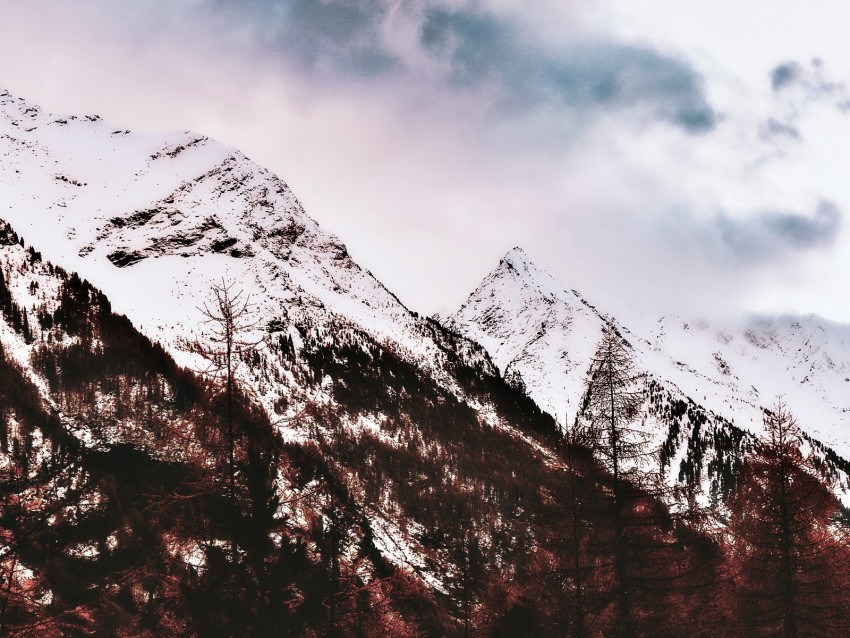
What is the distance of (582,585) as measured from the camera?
19.2 meters

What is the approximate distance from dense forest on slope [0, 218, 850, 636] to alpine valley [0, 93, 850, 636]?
143 millimetres

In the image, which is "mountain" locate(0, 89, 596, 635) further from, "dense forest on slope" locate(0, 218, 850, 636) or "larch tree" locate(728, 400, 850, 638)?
"larch tree" locate(728, 400, 850, 638)

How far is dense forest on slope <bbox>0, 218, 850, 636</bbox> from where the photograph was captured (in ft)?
44.1

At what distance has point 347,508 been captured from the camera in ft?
226

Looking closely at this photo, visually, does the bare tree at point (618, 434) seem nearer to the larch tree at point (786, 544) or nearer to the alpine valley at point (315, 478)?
the alpine valley at point (315, 478)

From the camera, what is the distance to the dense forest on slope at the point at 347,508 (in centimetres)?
1343

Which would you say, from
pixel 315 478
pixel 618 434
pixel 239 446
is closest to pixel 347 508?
pixel 315 478

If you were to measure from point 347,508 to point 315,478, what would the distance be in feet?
70.4

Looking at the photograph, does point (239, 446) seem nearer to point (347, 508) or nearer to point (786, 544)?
point (786, 544)

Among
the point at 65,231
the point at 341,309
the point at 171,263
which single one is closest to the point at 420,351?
the point at 341,309

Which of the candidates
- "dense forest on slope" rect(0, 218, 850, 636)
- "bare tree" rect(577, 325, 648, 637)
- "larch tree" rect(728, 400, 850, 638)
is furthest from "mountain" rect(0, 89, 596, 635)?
"larch tree" rect(728, 400, 850, 638)

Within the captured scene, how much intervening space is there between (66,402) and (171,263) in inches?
3518

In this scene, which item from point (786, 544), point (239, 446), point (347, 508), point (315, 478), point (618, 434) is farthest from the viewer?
point (347, 508)

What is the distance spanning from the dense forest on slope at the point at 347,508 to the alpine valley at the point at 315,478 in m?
0.14
